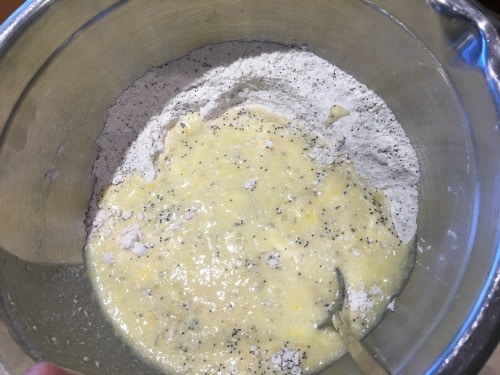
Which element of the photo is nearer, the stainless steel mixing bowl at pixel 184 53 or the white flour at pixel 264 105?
the stainless steel mixing bowl at pixel 184 53

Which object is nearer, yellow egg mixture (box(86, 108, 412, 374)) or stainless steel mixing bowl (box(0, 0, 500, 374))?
stainless steel mixing bowl (box(0, 0, 500, 374))

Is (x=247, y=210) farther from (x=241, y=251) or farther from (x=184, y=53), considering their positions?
(x=184, y=53)

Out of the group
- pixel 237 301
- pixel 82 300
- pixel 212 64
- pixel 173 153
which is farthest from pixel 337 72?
pixel 82 300

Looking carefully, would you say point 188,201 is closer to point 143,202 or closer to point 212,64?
point 143,202

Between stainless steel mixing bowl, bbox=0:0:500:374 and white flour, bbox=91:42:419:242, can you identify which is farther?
white flour, bbox=91:42:419:242
